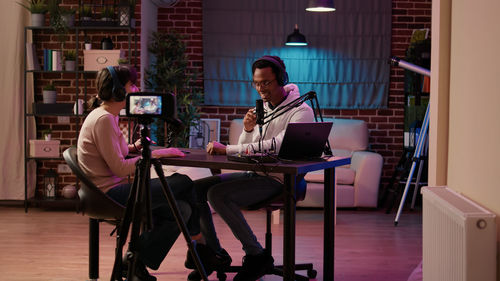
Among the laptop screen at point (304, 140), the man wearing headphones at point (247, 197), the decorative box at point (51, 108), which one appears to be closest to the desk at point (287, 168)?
the laptop screen at point (304, 140)

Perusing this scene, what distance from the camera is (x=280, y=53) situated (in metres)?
7.16

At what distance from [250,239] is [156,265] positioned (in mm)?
507

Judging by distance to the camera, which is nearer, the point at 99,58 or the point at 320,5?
the point at 320,5

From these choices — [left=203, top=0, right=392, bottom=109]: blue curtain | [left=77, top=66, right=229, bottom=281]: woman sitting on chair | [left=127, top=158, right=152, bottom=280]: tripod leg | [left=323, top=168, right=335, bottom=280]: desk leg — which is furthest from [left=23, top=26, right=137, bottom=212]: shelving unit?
[left=127, top=158, right=152, bottom=280]: tripod leg

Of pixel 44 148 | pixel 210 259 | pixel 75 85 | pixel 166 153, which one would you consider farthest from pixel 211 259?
pixel 75 85

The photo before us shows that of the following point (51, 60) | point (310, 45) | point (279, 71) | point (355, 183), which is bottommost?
point (355, 183)

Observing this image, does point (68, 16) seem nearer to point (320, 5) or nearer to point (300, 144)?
point (320, 5)

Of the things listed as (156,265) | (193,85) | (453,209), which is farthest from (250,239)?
(193,85)

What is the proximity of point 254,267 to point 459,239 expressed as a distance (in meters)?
1.47

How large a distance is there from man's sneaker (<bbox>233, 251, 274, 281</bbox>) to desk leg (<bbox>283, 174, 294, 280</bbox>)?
466 mm

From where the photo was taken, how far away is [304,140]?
10.3 feet

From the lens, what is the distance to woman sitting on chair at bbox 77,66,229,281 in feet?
10.8

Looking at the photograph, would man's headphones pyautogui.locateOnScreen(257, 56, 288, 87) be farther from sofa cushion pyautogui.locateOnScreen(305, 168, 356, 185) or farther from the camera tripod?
sofa cushion pyautogui.locateOnScreen(305, 168, 356, 185)

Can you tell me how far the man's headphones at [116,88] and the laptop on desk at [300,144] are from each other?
2.28 ft
